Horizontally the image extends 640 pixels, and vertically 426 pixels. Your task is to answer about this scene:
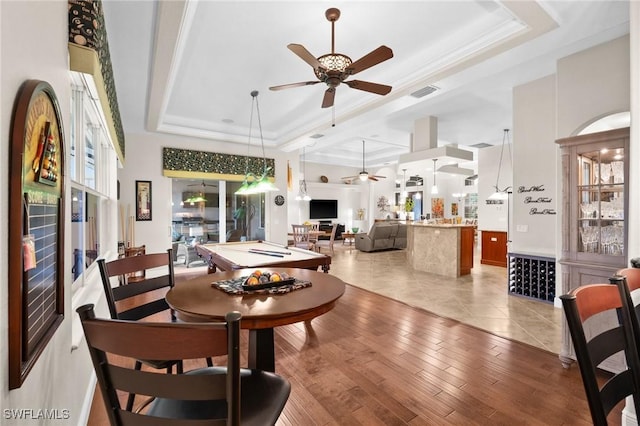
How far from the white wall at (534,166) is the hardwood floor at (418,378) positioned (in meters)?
2.06

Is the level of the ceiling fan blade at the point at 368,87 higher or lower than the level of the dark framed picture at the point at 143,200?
higher

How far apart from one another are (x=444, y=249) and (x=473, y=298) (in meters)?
1.65

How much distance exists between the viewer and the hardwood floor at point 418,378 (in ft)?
6.23

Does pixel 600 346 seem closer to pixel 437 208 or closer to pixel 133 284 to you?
pixel 133 284

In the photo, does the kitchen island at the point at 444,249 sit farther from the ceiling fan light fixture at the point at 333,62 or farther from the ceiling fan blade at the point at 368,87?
the ceiling fan light fixture at the point at 333,62

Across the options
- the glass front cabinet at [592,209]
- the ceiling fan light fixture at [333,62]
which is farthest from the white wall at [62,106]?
the glass front cabinet at [592,209]

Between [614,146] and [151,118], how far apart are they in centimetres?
584

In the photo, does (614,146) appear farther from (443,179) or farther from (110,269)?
(443,179)

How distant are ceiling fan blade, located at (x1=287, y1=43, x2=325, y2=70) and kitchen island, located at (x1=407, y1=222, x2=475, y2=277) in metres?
4.28

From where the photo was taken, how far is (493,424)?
1.81 m

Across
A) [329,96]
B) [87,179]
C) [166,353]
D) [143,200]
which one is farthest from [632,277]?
[143,200]

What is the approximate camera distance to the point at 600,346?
959 mm

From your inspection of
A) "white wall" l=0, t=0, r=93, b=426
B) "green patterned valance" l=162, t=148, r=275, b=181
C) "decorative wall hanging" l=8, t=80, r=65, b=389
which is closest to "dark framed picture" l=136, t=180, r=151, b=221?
"green patterned valance" l=162, t=148, r=275, b=181

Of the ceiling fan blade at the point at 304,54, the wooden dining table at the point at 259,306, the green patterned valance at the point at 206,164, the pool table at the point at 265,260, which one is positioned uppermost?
the ceiling fan blade at the point at 304,54
